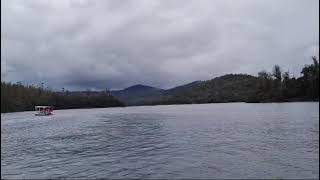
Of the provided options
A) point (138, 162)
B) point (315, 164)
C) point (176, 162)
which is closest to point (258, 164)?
point (315, 164)

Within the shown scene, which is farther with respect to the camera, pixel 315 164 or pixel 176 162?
pixel 176 162

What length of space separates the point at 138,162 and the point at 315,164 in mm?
12546

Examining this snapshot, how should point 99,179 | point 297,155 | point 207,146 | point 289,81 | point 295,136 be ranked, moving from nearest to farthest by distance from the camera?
point 99,179 → point 297,155 → point 207,146 → point 295,136 → point 289,81

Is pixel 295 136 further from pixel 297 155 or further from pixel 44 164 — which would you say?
pixel 44 164

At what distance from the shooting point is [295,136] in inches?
1774

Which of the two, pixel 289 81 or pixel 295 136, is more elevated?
pixel 289 81

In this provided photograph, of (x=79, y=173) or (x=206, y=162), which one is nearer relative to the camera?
(x=79, y=173)

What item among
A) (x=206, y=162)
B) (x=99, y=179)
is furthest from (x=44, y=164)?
(x=206, y=162)

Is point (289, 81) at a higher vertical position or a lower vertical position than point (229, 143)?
higher

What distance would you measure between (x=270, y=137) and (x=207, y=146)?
921 cm

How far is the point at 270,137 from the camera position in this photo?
45.8 metres

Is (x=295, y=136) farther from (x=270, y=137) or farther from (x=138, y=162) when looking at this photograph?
(x=138, y=162)

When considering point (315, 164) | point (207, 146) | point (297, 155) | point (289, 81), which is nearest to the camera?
point (315, 164)

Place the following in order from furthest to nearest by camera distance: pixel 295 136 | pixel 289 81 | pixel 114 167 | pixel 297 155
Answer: pixel 289 81 < pixel 295 136 < pixel 297 155 < pixel 114 167
